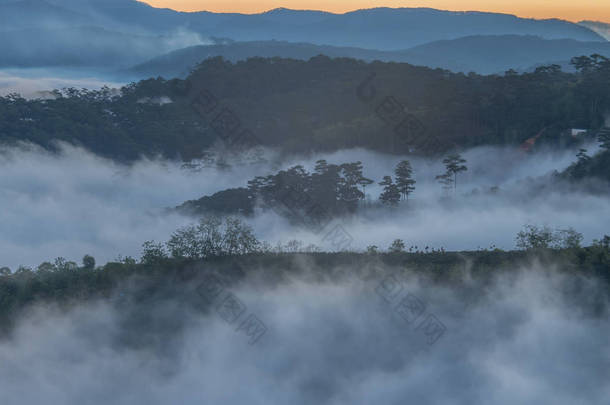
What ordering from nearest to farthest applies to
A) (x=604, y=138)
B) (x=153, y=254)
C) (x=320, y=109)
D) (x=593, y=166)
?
(x=153, y=254), (x=593, y=166), (x=604, y=138), (x=320, y=109)

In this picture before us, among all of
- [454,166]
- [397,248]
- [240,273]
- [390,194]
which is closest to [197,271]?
[240,273]

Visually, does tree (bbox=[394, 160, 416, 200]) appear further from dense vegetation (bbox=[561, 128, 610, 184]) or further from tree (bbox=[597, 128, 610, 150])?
tree (bbox=[597, 128, 610, 150])

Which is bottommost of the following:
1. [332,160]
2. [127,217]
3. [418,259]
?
[127,217]

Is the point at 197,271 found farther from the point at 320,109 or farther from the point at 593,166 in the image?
the point at 320,109

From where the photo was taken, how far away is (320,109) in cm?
9088

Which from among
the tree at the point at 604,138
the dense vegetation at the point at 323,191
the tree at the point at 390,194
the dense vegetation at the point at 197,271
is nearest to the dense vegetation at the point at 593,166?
the tree at the point at 604,138

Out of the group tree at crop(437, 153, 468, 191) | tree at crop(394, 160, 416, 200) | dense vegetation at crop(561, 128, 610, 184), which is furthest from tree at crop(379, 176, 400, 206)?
dense vegetation at crop(561, 128, 610, 184)

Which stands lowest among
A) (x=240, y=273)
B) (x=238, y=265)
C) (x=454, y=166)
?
(x=240, y=273)

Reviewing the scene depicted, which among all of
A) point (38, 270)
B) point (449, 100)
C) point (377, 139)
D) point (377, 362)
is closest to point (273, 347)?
point (377, 362)

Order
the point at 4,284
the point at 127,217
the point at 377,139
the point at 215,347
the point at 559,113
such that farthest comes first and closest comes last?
the point at 127,217, the point at 377,139, the point at 559,113, the point at 4,284, the point at 215,347

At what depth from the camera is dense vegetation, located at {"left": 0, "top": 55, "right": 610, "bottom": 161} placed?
210ft

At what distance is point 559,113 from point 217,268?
39.4 meters

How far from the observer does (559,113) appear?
61438 mm

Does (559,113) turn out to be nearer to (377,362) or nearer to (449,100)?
(449,100)
